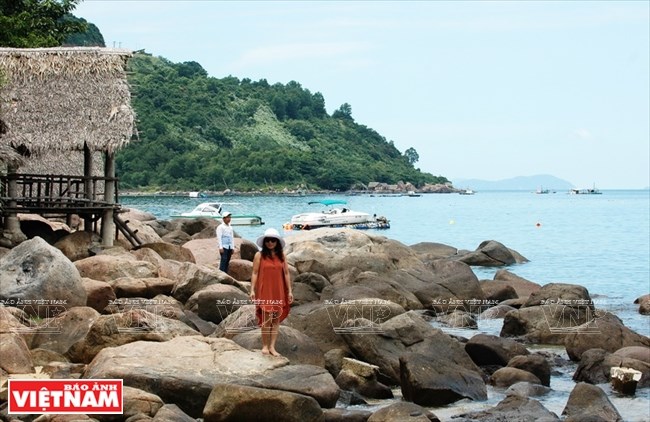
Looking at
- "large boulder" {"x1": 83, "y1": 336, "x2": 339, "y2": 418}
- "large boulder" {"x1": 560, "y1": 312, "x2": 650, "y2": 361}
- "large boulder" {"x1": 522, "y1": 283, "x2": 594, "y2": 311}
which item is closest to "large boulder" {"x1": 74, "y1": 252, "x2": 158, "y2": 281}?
"large boulder" {"x1": 83, "y1": 336, "x2": 339, "y2": 418}

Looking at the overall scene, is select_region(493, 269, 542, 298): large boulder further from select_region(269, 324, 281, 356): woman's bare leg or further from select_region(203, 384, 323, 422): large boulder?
select_region(203, 384, 323, 422): large boulder

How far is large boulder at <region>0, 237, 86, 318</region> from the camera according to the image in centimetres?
1764

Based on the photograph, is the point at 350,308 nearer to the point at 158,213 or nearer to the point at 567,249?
the point at 567,249

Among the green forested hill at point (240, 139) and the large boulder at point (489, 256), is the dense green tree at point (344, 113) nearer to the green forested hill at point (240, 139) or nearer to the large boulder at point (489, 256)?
the green forested hill at point (240, 139)

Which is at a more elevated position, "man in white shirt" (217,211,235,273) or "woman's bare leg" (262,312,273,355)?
"man in white shirt" (217,211,235,273)

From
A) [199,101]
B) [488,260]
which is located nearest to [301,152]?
[199,101]

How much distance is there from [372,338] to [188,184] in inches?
4802

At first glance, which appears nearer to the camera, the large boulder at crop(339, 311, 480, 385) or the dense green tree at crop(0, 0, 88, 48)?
the large boulder at crop(339, 311, 480, 385)

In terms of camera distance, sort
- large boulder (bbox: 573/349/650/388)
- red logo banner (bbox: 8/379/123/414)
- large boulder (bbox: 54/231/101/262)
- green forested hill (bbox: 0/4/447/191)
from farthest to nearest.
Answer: green forested hill (bbox: 0/4/447/191) → large boulder (bbox: 54/231/101/262) → large boulder (bbox: 573/349/650/388) → red logo banner (bbox: 8/379/123/414)

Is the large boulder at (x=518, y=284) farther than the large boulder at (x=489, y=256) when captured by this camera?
No

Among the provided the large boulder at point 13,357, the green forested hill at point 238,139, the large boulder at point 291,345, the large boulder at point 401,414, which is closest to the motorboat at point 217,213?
the green forested hill at point 238,139

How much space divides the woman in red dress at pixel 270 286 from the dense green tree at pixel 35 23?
23.4 meters

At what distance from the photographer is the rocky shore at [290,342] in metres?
12.8

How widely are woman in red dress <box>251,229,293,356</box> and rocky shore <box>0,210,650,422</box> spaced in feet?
1.60
